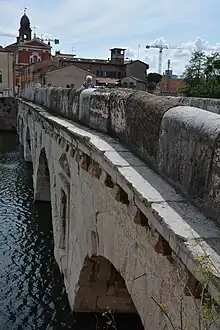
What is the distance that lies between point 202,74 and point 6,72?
2799 cm

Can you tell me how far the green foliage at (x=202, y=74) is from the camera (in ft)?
94.1

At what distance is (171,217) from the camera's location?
10.2ft

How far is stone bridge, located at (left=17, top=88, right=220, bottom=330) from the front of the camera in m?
2.95

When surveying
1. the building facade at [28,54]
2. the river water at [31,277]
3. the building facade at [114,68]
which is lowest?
the river water at [31,277]

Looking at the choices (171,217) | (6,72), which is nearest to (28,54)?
(6,72)

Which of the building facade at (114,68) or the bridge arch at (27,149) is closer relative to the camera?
the bridge arch at (27,149)

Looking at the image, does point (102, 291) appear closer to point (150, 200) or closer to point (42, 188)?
point (150, 200)

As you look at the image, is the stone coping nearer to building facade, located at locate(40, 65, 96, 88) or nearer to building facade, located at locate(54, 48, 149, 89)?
building facade, located at locate(40, 65, 96, 88)

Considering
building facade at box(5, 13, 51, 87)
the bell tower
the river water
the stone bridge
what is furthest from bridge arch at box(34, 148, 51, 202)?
the bell tower

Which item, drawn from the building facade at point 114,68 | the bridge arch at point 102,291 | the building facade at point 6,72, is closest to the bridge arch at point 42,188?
the bridge arch at point 102,291

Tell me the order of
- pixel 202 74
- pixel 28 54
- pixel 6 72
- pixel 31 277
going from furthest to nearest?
pixel 28 54 < pixel 6 72 < pixel 202 74 < pixel 31 277

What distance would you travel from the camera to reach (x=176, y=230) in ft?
9.56

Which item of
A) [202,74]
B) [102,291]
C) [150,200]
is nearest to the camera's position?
[150,200]

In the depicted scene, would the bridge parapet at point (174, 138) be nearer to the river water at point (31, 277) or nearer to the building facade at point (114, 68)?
the river water at point (31, 277)
